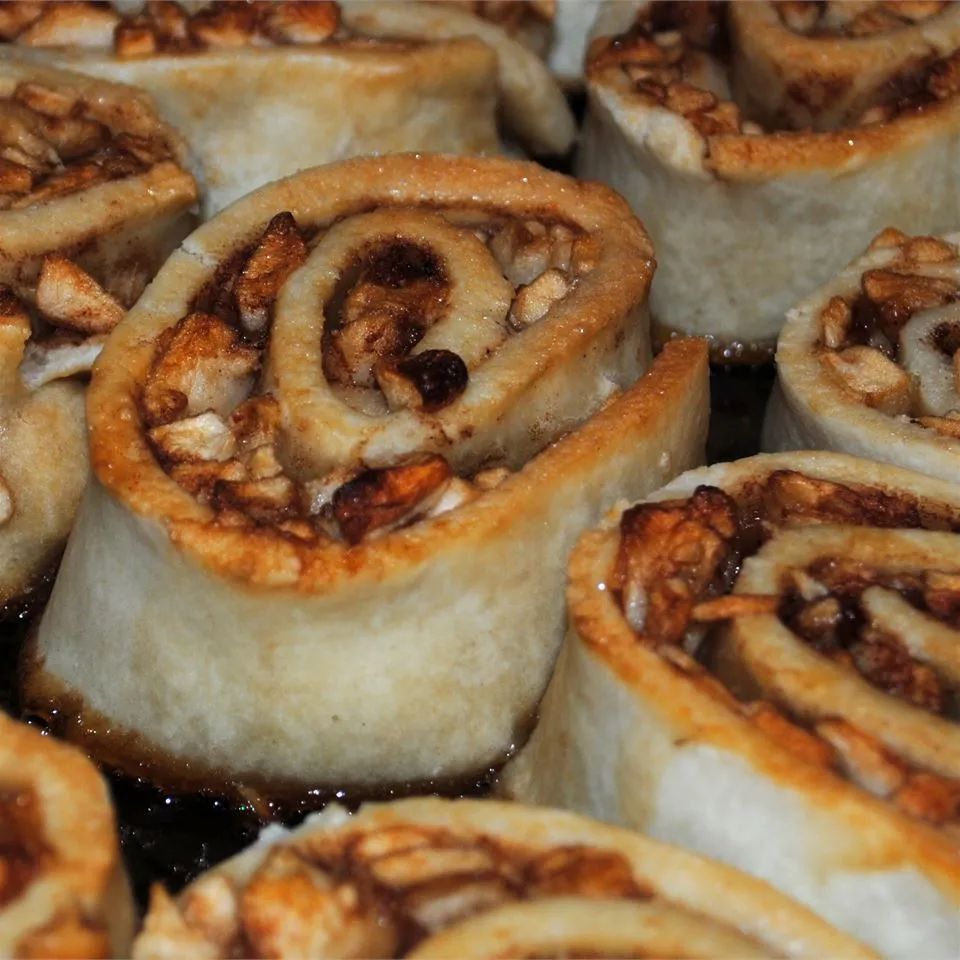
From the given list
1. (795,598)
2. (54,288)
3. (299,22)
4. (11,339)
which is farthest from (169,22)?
(795,598)

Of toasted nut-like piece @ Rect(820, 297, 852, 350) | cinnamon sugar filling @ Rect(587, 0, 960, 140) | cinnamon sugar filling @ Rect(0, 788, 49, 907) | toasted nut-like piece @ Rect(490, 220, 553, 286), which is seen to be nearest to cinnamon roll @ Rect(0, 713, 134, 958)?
cinnamon sugar filling @ Rect(0, 788, 49, 907)

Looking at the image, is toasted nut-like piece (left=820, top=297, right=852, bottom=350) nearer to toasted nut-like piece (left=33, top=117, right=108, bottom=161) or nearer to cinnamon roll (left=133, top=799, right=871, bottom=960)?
cinnamon roll (left=133, top=799, right=871, bottom=960)

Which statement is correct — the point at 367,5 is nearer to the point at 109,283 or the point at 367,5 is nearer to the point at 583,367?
the point at 109,283

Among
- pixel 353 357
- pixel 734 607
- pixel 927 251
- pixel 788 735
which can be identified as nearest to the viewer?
pixel 788 735

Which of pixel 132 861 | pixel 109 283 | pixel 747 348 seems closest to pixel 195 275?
pixel 109 283

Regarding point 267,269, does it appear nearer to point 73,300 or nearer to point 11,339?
point 73,300

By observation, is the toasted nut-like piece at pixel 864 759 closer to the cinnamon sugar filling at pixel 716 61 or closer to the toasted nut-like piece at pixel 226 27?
the cinnamon sugar filling at pixel 716 61
